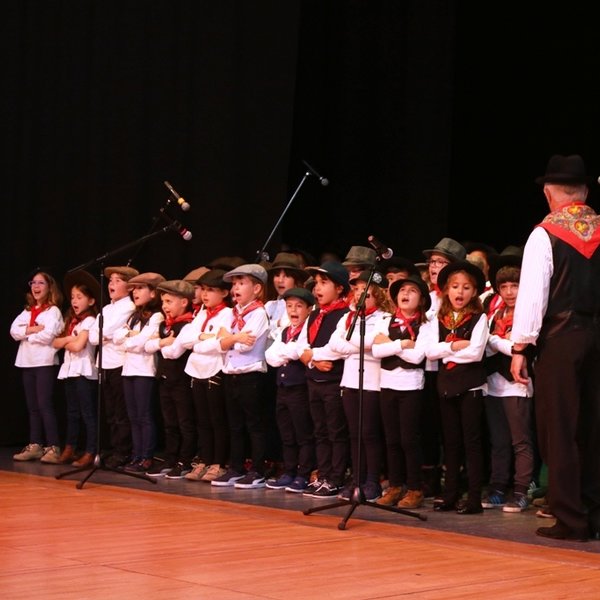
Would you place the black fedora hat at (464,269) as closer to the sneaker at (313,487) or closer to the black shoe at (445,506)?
the black shoe at (445,506)

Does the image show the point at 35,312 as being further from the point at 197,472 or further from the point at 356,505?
the point at 356,505

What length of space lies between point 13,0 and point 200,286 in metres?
4.04

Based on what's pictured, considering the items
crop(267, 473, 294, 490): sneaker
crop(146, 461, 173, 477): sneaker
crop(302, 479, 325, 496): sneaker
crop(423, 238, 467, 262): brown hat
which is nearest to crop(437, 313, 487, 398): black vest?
crop(423, 238, 467, 262): brown hat

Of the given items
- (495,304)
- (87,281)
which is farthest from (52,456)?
(495,304)

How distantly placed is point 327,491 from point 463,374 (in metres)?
1.16

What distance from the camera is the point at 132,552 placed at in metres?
4.93

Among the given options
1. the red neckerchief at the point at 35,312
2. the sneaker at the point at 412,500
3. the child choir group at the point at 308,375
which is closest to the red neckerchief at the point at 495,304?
the child choir group at the point at 308,375

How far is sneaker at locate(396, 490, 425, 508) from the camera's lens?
21.0 ft

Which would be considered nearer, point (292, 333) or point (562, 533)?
point (562, 533)

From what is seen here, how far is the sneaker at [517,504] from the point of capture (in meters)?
6.32

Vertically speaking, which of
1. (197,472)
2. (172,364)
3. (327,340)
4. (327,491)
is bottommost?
(197,472)

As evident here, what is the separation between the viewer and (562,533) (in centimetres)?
530

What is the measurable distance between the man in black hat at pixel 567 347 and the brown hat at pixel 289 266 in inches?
105

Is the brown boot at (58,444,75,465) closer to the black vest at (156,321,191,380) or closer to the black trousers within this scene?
the black vest at (156,321,191,380)
